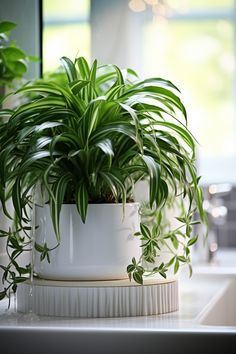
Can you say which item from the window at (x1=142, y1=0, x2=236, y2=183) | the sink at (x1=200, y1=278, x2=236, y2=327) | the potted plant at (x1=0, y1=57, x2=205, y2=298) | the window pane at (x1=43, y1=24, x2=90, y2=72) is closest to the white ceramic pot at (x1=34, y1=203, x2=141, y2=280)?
the potted plant at (x1=0, y1=57, x2=205, y2=298)

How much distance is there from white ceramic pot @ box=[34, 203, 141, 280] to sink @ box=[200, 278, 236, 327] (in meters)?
0.18

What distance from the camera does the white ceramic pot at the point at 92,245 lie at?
4.39 ft

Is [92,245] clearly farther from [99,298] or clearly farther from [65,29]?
[65,29]

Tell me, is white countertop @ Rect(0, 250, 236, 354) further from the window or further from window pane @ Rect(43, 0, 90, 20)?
the window

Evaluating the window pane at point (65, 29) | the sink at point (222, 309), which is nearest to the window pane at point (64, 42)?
the window pane at point (65, 29)

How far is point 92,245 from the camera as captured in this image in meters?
1.34

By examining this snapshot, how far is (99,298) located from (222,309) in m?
0.45

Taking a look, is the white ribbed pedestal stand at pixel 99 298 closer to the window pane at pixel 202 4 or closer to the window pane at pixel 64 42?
the window pane at pixel 64 42

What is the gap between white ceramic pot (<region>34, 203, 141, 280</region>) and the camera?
52.7 inches

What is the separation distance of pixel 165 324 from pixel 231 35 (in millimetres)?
2406

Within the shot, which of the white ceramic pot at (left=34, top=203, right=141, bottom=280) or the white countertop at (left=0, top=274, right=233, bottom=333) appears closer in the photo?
the white countertop at (left=0, top=274, right=233, bottom=333)

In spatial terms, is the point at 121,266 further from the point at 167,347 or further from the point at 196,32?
the point at 196,32

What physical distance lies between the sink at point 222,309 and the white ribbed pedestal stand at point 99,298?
10cm

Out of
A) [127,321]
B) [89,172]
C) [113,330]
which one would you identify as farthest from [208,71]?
[113,330]
